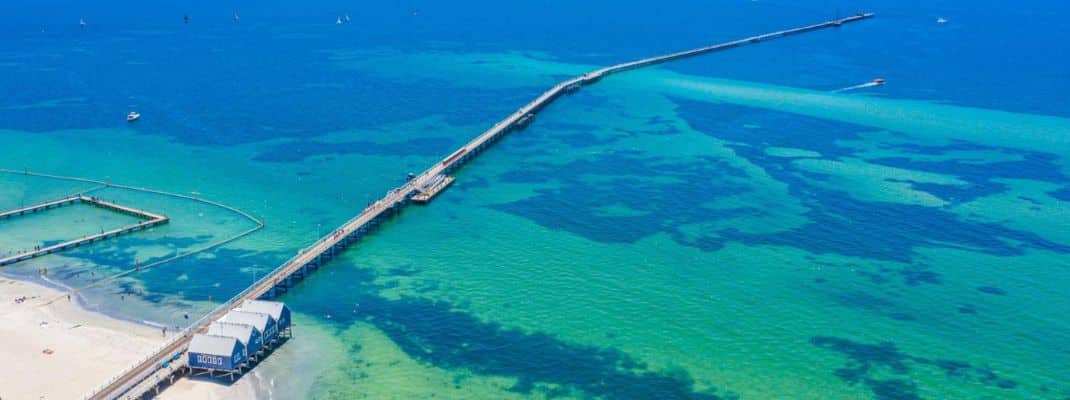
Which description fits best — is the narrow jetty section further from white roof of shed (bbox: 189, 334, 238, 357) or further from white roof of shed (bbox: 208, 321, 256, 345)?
white roof of shed (bbox: 189, 334, 238, 357)

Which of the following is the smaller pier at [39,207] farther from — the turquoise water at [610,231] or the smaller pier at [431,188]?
the smaller pier at [431,188]

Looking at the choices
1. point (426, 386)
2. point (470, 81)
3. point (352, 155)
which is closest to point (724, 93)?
point (470, 81)

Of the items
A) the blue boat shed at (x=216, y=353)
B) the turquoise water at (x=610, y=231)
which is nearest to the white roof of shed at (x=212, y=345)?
the blue boat shed at (x=216, y=353)

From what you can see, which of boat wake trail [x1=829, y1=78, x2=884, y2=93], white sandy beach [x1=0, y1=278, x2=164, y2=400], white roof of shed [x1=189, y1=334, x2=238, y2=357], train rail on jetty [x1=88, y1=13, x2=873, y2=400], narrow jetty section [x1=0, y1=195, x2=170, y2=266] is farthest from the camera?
boat wake trail [x1=829, y1=78, x2=884, y2=93]

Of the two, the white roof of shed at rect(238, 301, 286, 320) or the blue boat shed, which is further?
the white roof of shed at rect(238, 301, 286, 320)

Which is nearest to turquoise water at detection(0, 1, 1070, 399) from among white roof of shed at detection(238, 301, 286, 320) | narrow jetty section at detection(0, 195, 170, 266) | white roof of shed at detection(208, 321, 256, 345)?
narrow jetty section at detection(0, 195, 170, 266)

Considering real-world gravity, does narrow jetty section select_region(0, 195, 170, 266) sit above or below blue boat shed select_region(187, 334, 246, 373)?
above

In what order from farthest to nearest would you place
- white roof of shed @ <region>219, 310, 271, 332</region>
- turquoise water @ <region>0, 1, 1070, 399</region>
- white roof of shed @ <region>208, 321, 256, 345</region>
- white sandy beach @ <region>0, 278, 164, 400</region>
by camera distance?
1. turquoise water @ <region>0, 1, 1070, 399</region>
2. white roof of shed @ <region>219, 310, 271, 332</region>
3. white roof of shed @ <region>208, 321, 256, 345</region>
4. white sandy beach @ <region>0, 278, 164, 400</region>
